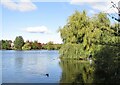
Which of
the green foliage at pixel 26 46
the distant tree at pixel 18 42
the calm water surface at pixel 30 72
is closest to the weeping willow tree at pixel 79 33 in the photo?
the calm water surface at pixel 30 72

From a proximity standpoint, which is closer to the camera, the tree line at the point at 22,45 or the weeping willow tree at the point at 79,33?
the weeping willow tree at the point at 79,33

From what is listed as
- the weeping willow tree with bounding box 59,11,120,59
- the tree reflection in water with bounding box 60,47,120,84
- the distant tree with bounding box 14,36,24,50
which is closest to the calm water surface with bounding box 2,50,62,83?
the tree reflection in water with bounding box 60,47,120,84

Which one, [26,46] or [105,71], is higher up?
[26,46]

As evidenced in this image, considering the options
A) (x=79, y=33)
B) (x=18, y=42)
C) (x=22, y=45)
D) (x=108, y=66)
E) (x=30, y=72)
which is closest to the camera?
(x=108, y=66)

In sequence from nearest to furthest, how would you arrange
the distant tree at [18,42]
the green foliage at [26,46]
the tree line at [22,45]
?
the distant tree at [18,42], the tree line at [22,45], the green foliage at [26,46]

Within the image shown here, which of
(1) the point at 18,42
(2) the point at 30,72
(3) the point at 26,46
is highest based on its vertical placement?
(1) the point at 18,42

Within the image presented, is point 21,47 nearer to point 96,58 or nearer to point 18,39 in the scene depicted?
point 18,39

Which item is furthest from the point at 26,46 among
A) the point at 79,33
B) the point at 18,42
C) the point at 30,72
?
the point at 30,72

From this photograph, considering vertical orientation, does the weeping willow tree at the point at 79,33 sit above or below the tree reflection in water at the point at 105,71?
above

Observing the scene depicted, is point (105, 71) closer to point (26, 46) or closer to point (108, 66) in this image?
point (108, 66)

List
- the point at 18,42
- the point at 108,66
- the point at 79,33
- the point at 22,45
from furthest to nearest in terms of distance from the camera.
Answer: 1. the point at 22,45
2. the point at 18,42
3. the point at 79,33
4. the point at 108,66

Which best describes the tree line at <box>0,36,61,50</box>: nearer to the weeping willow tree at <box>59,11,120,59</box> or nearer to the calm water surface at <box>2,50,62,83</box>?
the weeping willow tree at <box>59,11,120,59</box>

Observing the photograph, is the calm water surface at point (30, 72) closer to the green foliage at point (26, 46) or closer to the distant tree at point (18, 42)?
the distant tree at point (18, 42)

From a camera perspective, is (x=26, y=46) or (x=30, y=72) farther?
(x=26, y=46)
